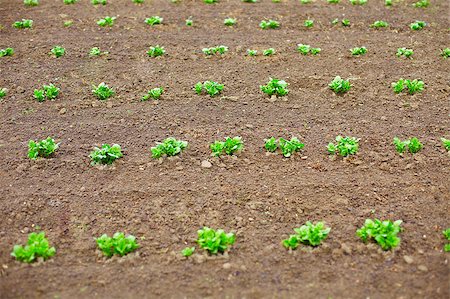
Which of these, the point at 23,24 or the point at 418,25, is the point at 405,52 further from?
the point at 23,24

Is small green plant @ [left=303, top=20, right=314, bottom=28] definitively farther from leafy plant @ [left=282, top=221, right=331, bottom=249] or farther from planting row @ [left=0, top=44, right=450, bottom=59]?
leafy plant @ [left=282, top=221, right=331, bottom=249]

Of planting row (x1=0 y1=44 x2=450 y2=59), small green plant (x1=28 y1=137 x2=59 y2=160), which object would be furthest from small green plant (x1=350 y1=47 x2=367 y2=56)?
small green plant (x1=28 y1=137 x2=59 y2=160)

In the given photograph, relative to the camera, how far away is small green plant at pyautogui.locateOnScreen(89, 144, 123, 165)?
6.61 m

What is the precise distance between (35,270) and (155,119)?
316 cm

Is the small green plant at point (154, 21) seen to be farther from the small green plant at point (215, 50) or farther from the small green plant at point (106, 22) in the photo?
the small green plant at point (215, 50)

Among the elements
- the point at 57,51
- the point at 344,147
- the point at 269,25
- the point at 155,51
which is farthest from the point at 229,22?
the point at 344,147

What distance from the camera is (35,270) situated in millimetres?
5156

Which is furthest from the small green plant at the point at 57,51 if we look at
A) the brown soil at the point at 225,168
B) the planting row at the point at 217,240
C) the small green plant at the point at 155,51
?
the planting row at the point at 217,240

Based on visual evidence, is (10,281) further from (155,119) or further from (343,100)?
(343,100)

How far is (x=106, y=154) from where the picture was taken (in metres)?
6.65

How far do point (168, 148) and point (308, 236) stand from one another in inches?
94.7

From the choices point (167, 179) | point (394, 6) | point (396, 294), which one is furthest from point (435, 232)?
point (394, 6)

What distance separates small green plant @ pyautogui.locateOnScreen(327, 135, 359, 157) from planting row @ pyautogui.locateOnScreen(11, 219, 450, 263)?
4.80 feet

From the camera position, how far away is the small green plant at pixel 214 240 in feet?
17.4
